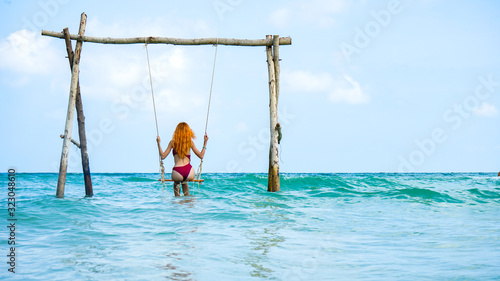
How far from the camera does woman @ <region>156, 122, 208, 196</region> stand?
898 cm

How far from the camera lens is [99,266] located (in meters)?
4.11

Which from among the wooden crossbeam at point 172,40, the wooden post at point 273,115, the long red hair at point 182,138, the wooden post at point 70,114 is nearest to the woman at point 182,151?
the long red hair at point 182,138

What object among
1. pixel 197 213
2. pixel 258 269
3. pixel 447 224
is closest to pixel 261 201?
pixel 197 213

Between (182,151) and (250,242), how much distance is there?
426cm

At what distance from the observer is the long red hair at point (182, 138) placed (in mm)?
8984

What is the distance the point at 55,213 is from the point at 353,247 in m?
4.96

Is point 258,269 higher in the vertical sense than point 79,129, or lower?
lower

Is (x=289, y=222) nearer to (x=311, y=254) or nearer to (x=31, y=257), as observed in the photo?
(x=311, y=254)

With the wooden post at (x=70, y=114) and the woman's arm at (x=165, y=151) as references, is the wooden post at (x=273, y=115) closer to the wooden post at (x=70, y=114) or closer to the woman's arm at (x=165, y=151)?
the woman's arm at (x=165, y=151)

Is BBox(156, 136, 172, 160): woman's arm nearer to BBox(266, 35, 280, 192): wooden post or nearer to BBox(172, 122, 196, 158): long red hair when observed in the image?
BBox(172, 122, 196, 158): long red hair

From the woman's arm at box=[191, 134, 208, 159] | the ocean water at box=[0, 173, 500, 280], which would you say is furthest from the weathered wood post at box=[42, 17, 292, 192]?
the woman's arm at box=[191, 134, 208, 159]

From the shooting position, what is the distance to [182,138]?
355 inches

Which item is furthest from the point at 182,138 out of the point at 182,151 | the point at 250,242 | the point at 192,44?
the point at 250,242

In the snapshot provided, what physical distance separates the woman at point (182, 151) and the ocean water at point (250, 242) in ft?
Result: 1.75
